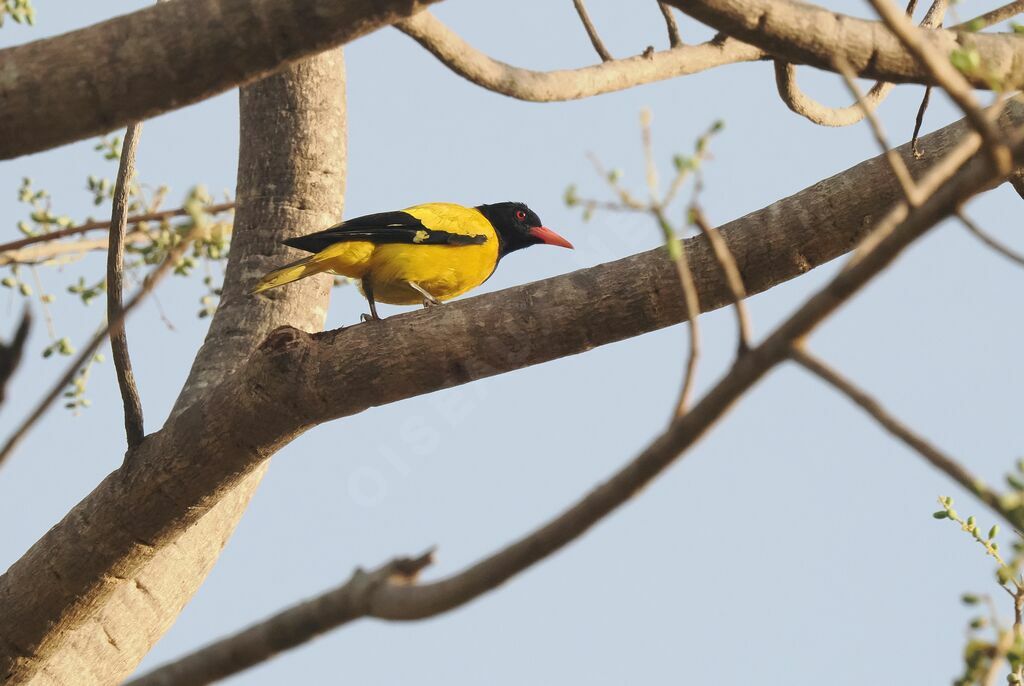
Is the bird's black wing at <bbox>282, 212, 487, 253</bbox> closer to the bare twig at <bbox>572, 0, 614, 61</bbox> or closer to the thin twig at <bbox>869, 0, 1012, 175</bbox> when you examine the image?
the bare twig at <bbox>572, 0, 614, 61</bbox>

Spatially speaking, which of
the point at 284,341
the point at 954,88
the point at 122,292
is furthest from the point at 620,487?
the point at 122,292

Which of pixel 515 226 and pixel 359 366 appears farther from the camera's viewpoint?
pixel 515 226

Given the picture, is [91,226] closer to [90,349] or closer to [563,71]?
[563,71]

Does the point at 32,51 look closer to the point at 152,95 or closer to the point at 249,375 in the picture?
the point at 152,95

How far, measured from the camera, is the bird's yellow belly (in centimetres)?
497

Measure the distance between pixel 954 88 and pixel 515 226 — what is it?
5174 mm

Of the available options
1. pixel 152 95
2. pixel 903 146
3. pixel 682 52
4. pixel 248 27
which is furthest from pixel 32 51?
pixel 682 52

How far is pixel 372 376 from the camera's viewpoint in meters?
3.44

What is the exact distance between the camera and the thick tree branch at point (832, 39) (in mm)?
2740

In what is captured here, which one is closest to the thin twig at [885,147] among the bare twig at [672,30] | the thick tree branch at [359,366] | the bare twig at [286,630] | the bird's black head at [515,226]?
the bare twig at [286,630]

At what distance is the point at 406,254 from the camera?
499cm

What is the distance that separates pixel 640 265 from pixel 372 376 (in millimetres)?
838

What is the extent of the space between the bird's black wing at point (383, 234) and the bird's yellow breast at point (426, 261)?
0.03 metres

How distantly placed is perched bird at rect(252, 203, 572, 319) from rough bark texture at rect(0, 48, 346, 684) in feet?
0.57
